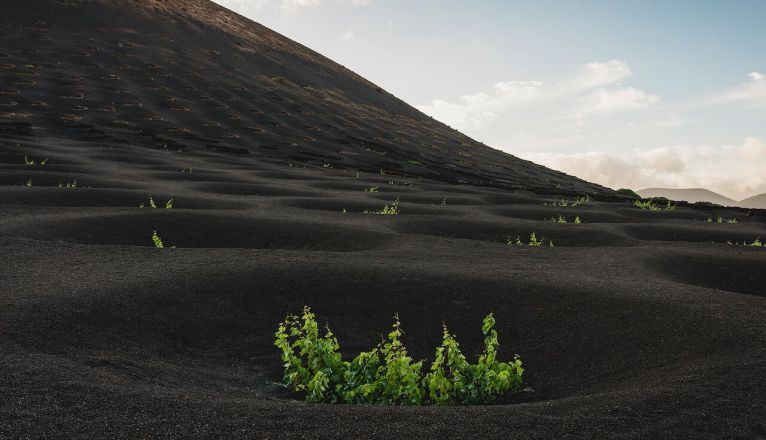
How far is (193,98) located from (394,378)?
6243 cm

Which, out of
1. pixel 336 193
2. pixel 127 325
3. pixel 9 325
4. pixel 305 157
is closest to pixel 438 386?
pixel 127 325

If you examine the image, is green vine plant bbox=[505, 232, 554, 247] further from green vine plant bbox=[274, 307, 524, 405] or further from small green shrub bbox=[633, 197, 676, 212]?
small green shrub bbox=[633, 197, 676, 212]

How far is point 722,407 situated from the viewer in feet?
20.0

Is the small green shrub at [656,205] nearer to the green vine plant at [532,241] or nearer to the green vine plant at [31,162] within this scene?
the green vine plant at [532,241]

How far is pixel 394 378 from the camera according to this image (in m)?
7.27

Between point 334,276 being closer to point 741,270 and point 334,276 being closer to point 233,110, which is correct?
point 741,270

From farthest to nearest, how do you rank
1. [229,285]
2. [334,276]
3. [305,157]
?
[305,157] → [334,276] → [229,285]

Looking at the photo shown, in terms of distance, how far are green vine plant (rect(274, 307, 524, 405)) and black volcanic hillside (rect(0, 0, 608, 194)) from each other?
36988 mm

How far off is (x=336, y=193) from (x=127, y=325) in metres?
20.6

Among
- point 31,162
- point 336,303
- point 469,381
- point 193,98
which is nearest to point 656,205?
point 336,303

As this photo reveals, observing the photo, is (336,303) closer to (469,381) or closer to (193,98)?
(469,381)

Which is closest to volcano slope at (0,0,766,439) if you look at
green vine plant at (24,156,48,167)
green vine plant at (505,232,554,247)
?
green vine plant at (24,156,48,167)

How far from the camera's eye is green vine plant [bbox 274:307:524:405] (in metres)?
7.22

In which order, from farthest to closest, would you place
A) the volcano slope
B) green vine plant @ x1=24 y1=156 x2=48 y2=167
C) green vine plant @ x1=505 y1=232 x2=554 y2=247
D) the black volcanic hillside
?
the black volcanic hillside → green vine plant @ x1=24 y1=156 x2=48 y2=167 → green vine plant @ x1=505 y1=232 x2=554 y2=247 → the volcano slope
